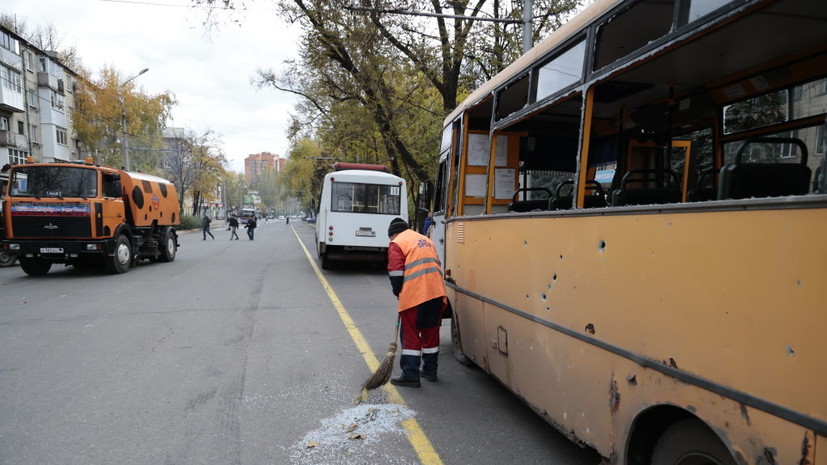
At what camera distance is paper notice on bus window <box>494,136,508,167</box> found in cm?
490

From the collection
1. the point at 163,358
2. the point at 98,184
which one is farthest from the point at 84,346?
the point at 98,184

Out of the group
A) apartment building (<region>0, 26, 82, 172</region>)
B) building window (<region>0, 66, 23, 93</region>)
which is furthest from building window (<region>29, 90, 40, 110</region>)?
building window (<region>0, 66, 23, 93</region>)

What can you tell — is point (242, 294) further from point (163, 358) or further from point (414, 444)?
point (414, 444)

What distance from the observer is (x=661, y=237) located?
7.53ft

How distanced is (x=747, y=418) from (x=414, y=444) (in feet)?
7.48

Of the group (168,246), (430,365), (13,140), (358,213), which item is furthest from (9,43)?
(430,365)

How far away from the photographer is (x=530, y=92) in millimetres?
3834

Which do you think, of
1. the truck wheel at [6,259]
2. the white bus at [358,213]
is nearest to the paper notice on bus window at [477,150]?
the white bus at [358,213]

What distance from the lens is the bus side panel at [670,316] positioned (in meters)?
1.69

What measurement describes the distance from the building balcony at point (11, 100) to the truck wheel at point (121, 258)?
2706 centimetres

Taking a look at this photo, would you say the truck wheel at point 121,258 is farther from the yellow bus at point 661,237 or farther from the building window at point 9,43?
the building window at point 9,43

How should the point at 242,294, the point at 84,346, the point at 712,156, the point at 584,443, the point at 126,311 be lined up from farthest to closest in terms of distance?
the point at 242,294 < the point at 126,311 < the point at 84,346 < the point at 712,156 < the point at 584,443

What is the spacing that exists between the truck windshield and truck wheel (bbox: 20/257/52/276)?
173 centimetres

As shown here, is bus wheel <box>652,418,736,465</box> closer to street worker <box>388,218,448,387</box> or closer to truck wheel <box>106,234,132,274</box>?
street worker <box>388,218,448,387</box>
